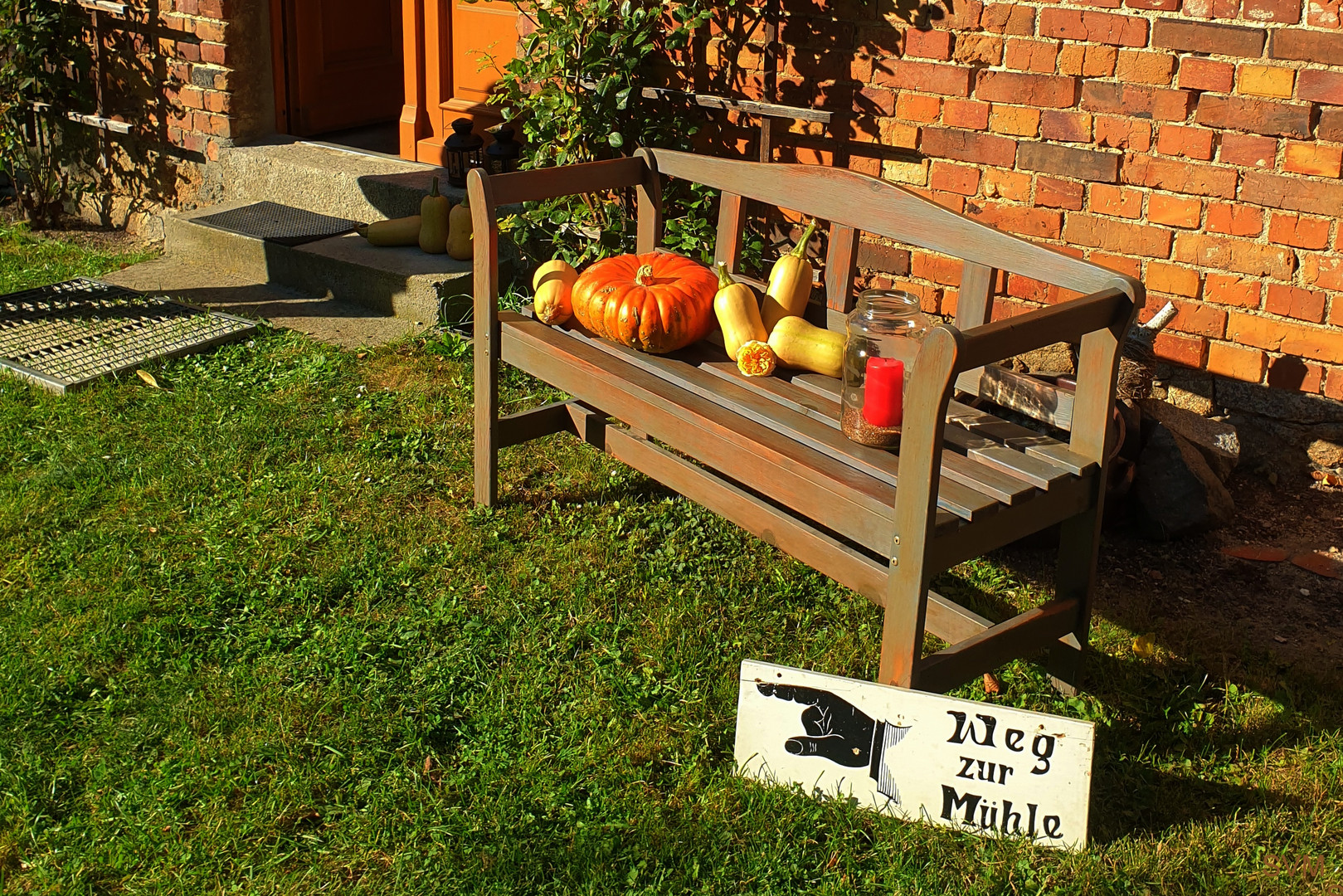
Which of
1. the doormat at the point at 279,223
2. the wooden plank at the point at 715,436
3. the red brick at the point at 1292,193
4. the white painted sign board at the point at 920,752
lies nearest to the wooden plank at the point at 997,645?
the white painted sign board at the point at 920,752

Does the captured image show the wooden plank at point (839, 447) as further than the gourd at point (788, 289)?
No

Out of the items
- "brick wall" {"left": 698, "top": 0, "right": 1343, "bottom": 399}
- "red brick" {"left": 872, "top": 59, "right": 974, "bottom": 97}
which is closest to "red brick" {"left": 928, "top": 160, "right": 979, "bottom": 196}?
"brick wall" {"left": 698, "top": 0, "right": 1343, "bottom": 399}

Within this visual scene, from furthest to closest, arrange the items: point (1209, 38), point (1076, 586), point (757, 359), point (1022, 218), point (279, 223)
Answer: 1. point (279, 223)
2. point (1022, 218)
3. point (1209, 38)
4. point (757, 359)
5. point (1076, 586)

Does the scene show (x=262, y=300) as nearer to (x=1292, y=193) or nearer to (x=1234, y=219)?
(x=1234, y=219)

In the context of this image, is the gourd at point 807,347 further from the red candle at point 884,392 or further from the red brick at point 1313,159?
the red brick at point 1313,159

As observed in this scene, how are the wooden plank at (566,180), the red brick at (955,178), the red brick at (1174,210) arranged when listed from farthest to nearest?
1. the red brick at (955,178)
2. the red brick at (1174,210)
3. the wooden plank at (566,180)

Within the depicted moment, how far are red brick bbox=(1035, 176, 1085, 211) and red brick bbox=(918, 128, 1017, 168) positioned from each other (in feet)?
0.44

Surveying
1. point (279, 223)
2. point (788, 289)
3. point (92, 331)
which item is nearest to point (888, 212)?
point (788, 289)

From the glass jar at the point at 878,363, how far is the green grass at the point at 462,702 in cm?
66

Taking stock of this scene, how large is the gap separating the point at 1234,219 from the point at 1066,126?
0.62 metres

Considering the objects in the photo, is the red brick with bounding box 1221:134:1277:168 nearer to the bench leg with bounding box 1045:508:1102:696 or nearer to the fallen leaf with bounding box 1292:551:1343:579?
the fallen leaf with bounding box 1292:551:1343:579

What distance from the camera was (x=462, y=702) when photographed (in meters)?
3.01

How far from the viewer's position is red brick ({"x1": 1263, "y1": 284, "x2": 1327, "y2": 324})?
13.2ft

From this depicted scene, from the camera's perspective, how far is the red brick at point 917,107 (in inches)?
177
